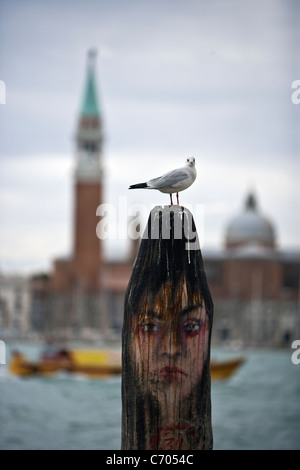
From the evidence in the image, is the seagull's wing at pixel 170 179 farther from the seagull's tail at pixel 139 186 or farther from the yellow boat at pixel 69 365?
the yellow boat at pixel 69 365

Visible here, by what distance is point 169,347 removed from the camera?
7.55ft

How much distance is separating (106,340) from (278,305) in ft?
24.5

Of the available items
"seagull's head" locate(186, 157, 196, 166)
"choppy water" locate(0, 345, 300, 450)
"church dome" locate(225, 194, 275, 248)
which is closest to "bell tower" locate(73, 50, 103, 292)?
"church dome" locate(225, 194, 275, 248)

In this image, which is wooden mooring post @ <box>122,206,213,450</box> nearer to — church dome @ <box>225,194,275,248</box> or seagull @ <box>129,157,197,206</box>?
seagull @ <box>129,157,197,206</box>

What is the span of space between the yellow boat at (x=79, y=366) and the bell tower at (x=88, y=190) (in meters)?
18.2

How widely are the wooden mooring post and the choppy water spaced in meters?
4.27

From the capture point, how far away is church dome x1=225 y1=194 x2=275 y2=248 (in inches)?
1793

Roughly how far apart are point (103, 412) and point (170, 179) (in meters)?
12.9

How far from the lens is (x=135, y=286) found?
92.0 inches

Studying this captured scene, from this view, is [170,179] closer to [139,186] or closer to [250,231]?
[139,186]

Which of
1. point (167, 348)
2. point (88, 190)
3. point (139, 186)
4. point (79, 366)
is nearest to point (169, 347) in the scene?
point (167, 348)

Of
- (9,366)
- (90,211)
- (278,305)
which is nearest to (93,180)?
(90,211)
